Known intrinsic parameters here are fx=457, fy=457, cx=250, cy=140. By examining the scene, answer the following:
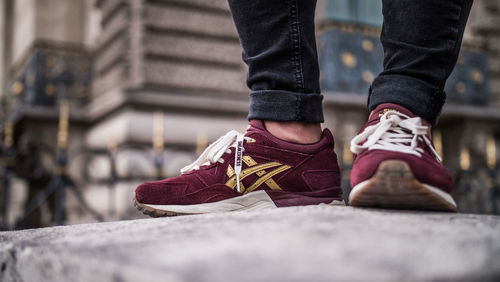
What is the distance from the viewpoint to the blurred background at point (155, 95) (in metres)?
4.69

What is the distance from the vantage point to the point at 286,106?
136 cm

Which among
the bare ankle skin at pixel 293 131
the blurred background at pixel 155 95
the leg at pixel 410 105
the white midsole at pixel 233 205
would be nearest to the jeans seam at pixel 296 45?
the bare ankle skin at pixel 293 131

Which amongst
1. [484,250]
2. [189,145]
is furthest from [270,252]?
[189,145]

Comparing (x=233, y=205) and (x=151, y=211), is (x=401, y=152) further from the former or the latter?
(x=151, y=211)

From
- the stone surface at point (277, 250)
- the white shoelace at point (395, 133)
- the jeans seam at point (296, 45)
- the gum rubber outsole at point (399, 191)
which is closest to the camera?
the stone surface at point (277, 250)

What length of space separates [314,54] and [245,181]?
17.3 inches

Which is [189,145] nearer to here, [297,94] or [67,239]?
[297,94]

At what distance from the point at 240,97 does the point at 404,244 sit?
15.8 ft

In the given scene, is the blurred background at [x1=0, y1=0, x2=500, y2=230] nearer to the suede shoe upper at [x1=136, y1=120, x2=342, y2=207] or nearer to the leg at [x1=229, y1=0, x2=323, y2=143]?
the suede shoe upper at [x1=136, y1=120, x2=342, y2=207]

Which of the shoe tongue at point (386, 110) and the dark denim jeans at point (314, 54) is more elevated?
the dark denim jeans at point (314, 54)

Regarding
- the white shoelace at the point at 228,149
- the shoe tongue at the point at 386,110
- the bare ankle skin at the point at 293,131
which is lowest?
the white shoelace at the point at 228,149

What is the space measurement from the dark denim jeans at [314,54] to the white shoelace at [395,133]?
0.21ft

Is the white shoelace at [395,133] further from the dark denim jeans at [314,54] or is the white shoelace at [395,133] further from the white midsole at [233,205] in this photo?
the white midsole at [233,205]

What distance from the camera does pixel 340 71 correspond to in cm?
588
